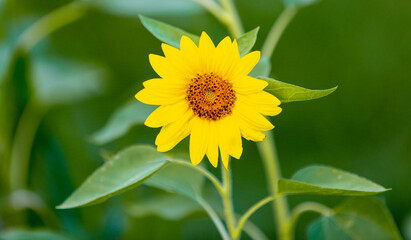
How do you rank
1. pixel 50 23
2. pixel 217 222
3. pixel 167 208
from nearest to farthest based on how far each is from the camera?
pixel 217 222 < pixel 167 208 < pixel 50 23

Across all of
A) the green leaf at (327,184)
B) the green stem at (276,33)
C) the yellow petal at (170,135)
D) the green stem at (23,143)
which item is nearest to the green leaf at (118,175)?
the yellow petal at (170,135)

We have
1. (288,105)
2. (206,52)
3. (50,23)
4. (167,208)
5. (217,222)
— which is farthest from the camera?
(288,105)

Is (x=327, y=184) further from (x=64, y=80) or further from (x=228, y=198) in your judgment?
(x=64, y=80)

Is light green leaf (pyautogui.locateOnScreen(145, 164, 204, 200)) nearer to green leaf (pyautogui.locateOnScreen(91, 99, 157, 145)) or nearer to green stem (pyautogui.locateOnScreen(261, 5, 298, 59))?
green leaf (pyautogui.locateOnScreen(91, 99, 157, 145))

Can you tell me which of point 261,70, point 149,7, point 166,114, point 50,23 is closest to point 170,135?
point 166,114

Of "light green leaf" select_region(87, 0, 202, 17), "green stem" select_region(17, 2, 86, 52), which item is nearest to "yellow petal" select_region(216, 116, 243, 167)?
"light green leaf" select_region(87, 0, 202, 17)

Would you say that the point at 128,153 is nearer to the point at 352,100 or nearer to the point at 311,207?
the point at 311,207

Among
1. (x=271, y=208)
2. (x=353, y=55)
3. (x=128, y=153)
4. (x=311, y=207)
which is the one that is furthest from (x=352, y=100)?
(x=128, y=153)
